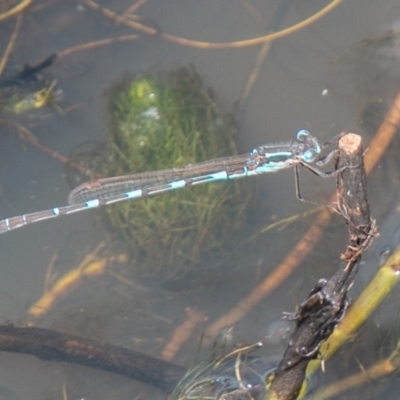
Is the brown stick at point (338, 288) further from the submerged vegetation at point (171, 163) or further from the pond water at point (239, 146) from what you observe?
the submerged vegetation at point (171, 163)

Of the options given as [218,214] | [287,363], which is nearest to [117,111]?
[218,214]

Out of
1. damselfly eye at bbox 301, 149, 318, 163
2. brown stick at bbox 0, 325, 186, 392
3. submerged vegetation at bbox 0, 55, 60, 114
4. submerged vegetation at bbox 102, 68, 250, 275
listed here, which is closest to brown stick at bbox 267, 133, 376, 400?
damselfly eye at bbox 301, 149, 318, 163

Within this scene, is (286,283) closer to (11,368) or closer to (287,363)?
(287,363)

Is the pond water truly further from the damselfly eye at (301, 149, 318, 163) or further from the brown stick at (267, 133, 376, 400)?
the brown stick at (267, 133, 376, 400)

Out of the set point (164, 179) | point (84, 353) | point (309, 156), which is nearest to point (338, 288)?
point (309, 156)

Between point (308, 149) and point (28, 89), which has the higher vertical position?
point (308, 149)

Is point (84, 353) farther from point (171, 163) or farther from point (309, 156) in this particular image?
point (309, 156)
